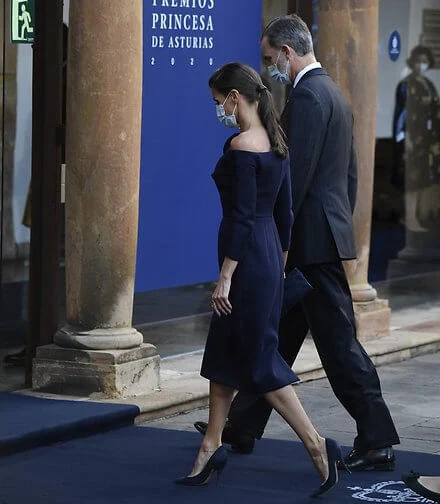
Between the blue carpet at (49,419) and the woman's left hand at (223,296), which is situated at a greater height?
the woman's left hand at (223,296)

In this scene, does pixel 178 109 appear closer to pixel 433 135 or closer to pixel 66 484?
pixel 66 484

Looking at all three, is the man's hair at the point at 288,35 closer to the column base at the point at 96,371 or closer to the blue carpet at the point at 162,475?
the blue carpet at the point at 162,475

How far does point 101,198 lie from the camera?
889 cm

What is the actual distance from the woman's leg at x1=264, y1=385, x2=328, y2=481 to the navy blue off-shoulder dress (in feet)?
0.15

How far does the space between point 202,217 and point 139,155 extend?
142 cm

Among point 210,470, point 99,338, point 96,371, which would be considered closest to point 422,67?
point 99,338

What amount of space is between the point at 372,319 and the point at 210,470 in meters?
4.59

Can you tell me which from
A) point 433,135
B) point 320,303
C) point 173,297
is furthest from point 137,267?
point 433,135

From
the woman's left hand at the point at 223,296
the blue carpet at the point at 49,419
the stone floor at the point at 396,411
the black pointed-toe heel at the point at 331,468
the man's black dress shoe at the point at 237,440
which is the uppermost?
the woman's left hand at the point at 223,296

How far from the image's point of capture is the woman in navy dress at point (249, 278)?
6.95 meters

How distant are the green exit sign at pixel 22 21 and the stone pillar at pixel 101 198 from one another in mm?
472

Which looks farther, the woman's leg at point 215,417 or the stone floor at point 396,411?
the stone floor at point 396,411

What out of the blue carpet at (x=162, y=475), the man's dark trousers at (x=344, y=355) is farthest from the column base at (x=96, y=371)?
the man's dark trousers at (x=344, y=355)

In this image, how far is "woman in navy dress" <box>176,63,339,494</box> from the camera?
6.95 meters
